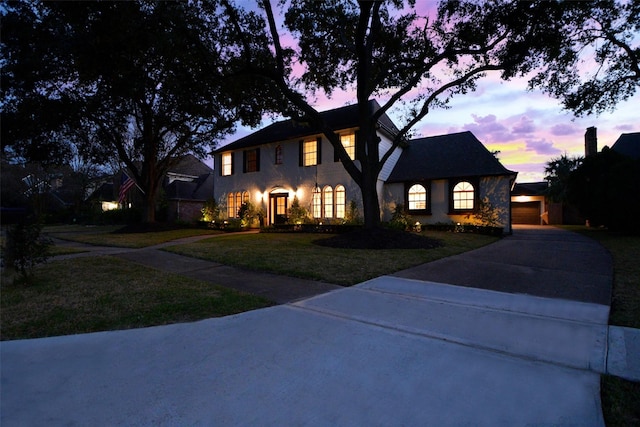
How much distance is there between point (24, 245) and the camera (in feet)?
18.1

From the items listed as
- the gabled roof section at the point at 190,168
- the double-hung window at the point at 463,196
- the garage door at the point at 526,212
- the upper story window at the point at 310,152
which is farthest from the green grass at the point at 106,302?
the garage door at the point at 526,212

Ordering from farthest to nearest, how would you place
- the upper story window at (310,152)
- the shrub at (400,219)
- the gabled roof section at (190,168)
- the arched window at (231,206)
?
the gabled roof section at (190,168), the arched window at (231,206), the upper story window at (310,152), the shrub at (400,219)

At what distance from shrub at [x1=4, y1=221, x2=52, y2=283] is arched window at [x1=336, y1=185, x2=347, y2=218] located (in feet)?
43.7

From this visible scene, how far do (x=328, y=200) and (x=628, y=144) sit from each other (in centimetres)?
2444

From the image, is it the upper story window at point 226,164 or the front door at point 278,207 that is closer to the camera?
the front door at point 278,207

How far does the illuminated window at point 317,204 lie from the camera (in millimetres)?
18312

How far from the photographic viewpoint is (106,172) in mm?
36406

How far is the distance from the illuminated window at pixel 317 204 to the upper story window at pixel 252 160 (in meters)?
5.09

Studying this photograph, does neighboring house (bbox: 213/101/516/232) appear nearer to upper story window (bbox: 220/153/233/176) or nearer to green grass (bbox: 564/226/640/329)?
upper story window (bbox: 220/153/233/176)

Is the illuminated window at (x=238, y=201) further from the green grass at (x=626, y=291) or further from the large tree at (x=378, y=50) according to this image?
the green grass at (x=626, y=291)

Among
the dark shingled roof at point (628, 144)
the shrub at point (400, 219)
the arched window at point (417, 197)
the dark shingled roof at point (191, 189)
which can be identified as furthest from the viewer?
the dark shingled roof at point (191, 189)

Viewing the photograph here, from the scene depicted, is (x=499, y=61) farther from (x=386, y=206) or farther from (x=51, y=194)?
(x=51, y=194)

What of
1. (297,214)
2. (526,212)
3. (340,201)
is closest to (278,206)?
(297,214)

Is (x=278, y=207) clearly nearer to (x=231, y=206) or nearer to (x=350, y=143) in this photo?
(x=231, y=206)
